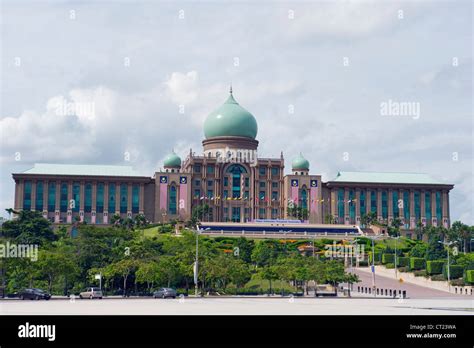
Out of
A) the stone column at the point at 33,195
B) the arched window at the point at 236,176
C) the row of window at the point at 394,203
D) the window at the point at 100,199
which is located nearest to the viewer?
the stone column at the point at 33,195

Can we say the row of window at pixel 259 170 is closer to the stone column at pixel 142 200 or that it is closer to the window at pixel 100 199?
the stone column at pixel 142 200

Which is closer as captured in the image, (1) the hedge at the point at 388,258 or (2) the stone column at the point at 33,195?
(1) the hedge at the point at 388,258

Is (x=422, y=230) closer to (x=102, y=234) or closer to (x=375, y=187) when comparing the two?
(x=375, y=187)

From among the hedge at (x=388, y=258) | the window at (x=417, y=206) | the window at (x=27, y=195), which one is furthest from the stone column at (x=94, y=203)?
the window at (x=417, y=206)

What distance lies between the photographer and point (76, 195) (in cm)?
12744

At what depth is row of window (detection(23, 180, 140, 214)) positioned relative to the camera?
413 feet

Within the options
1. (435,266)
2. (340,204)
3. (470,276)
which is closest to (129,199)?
(340,204)

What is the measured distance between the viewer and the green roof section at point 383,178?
137 m

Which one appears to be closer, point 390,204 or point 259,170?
point 259,170

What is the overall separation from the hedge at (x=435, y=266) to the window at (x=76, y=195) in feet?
234

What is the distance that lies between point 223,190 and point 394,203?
33.3m

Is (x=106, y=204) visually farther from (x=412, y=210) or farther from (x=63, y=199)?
(x=412, y=210)

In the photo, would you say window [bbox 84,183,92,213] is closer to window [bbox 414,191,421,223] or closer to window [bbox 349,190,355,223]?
window [bbox 349,190,355,223]
